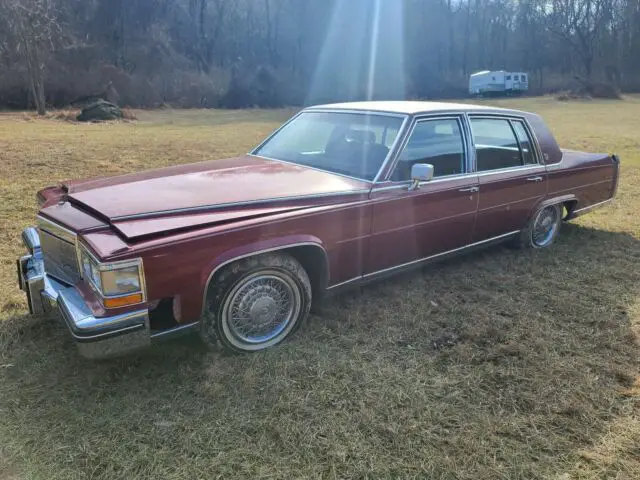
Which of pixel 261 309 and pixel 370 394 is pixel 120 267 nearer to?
pixel 261 309


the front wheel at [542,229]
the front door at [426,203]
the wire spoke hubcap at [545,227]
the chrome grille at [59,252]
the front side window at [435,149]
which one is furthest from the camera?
the wire spoke hubcap at [545,227]

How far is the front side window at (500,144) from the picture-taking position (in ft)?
14.8

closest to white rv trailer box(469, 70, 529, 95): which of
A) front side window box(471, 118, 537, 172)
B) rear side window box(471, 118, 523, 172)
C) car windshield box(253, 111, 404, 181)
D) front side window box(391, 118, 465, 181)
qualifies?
front side window box(471, 118, 537, 172)

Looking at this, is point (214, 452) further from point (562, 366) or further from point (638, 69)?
point (638, 69)

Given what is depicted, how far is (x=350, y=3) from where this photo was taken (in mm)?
67000

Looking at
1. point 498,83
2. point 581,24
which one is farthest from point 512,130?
point 581,24

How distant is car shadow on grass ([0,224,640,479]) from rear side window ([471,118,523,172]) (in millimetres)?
1294

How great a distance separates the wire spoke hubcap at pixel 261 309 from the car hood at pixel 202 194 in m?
0.45

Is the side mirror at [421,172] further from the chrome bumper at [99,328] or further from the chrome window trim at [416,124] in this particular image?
the chrome bumper at [99,328]

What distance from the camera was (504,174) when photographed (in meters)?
4.66

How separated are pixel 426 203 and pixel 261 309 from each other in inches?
62.3

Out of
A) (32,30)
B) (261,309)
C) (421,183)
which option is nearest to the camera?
(261,309)

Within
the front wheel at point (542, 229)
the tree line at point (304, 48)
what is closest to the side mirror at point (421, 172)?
the front wheel at point (542, 229)

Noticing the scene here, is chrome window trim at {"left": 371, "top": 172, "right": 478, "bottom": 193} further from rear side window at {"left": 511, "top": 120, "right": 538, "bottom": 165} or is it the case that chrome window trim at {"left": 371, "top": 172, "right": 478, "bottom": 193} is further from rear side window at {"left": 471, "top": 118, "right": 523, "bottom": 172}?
rear side window at {"left": 511, "top": 120, "right": 538, "bottom": 165}
